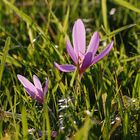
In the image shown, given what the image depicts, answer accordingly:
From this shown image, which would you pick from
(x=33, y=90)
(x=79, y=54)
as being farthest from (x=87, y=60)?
(x=33, y=90)

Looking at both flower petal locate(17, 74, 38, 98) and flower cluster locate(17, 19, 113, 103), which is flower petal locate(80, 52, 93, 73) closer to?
flower cluster locate(17, 19, 113, 103)

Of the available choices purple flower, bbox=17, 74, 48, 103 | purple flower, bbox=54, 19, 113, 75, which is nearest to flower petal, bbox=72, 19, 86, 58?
purple flower, bbox=54, 19, 113, 75

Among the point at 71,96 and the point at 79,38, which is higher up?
the point at 79,38

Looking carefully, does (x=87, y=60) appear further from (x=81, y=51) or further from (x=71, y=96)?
(x=71, y=96)

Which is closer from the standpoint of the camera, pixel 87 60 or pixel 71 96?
pixel 87 60

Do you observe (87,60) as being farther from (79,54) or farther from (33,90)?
(33,90)

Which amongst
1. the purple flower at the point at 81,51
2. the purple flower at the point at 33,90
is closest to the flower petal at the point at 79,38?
the purple flower at the point at 81,51

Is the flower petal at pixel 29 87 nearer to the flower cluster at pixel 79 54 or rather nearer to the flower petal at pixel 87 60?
the flower cluster at pixel 79 54

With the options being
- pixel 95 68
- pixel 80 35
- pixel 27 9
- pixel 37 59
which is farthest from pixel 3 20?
pixel 80 35
